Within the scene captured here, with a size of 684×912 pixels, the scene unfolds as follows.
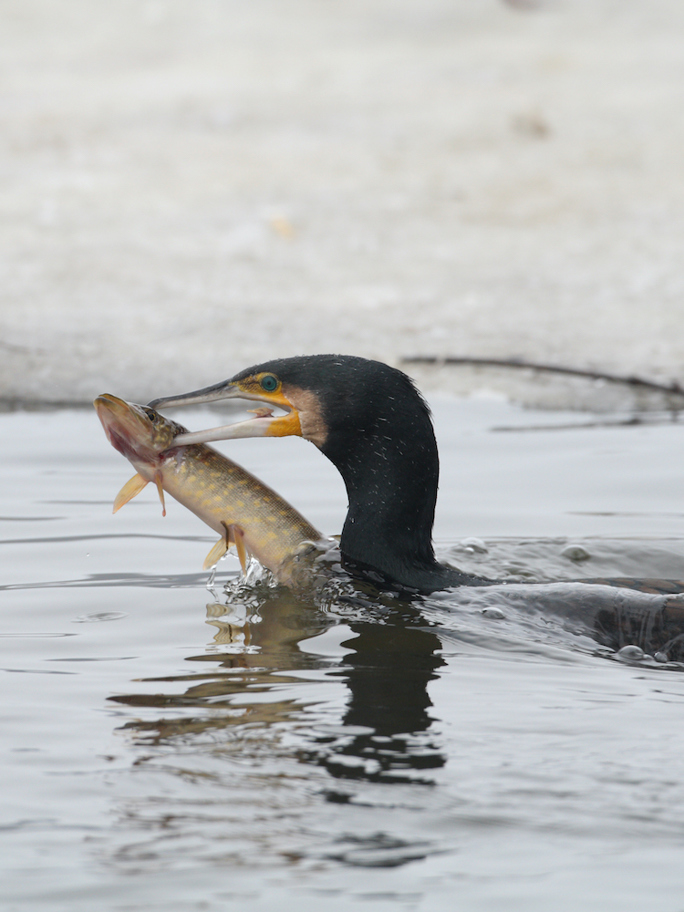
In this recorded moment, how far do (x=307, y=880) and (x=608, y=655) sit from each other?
146 cm

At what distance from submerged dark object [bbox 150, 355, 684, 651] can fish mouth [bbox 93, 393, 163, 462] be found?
82mm

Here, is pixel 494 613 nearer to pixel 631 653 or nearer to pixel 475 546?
pixel 631 653

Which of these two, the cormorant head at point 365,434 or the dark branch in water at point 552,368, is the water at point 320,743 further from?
the dark branch in water at point 552,368

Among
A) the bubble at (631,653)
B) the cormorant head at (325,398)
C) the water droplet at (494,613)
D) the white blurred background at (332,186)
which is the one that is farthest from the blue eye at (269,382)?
the white blurred background at (332,186)

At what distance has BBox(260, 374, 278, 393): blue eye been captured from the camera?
386 centimetres

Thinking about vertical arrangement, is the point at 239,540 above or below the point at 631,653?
above

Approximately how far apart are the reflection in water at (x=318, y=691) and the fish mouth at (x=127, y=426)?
1.62 ft

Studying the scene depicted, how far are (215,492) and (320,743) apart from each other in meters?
1.29

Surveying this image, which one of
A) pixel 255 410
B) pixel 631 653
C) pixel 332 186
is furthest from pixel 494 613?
pixel 332 186

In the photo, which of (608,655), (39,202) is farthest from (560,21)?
(608,655)

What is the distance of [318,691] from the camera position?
3.03 m

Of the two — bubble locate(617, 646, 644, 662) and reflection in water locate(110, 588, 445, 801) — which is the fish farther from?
bubble locate(617, 646, 644, 662)

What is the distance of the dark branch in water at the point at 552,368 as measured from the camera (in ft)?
23.0

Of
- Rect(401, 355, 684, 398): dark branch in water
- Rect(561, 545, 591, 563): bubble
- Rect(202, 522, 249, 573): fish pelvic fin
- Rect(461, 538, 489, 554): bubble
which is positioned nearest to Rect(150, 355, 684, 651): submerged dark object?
Rect(202, 522, 249, 573): fish pelvic fin
